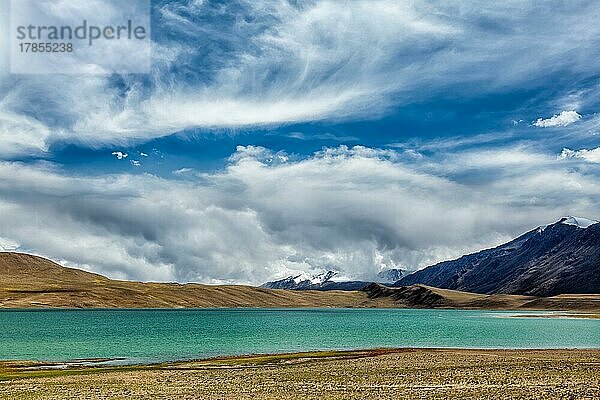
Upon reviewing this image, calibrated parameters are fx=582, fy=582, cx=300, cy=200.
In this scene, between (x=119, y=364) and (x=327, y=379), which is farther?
(x=119, y=364)

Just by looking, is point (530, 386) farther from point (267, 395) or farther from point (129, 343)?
point (129, 343)

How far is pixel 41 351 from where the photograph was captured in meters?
86.1

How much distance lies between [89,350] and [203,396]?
2184 inches

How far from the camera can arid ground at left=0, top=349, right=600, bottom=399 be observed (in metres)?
39.6

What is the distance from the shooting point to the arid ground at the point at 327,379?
39.6 metres

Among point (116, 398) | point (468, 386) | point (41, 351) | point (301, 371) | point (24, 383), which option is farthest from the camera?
point (41, 351)

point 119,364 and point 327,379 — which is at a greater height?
point 327,379

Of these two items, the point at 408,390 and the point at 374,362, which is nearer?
the point at 408,390

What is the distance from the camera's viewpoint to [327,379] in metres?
48.0

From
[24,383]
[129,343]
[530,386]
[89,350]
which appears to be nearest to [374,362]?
[530,386]

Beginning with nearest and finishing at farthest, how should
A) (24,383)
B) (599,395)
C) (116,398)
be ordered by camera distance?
(599,395)
(116,398)
(24,383)

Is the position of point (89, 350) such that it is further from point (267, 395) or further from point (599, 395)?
point (599, 395)

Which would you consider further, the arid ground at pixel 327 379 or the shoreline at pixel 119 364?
the shoreline at pixel 119 364

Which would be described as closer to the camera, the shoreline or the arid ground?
the arid ground
